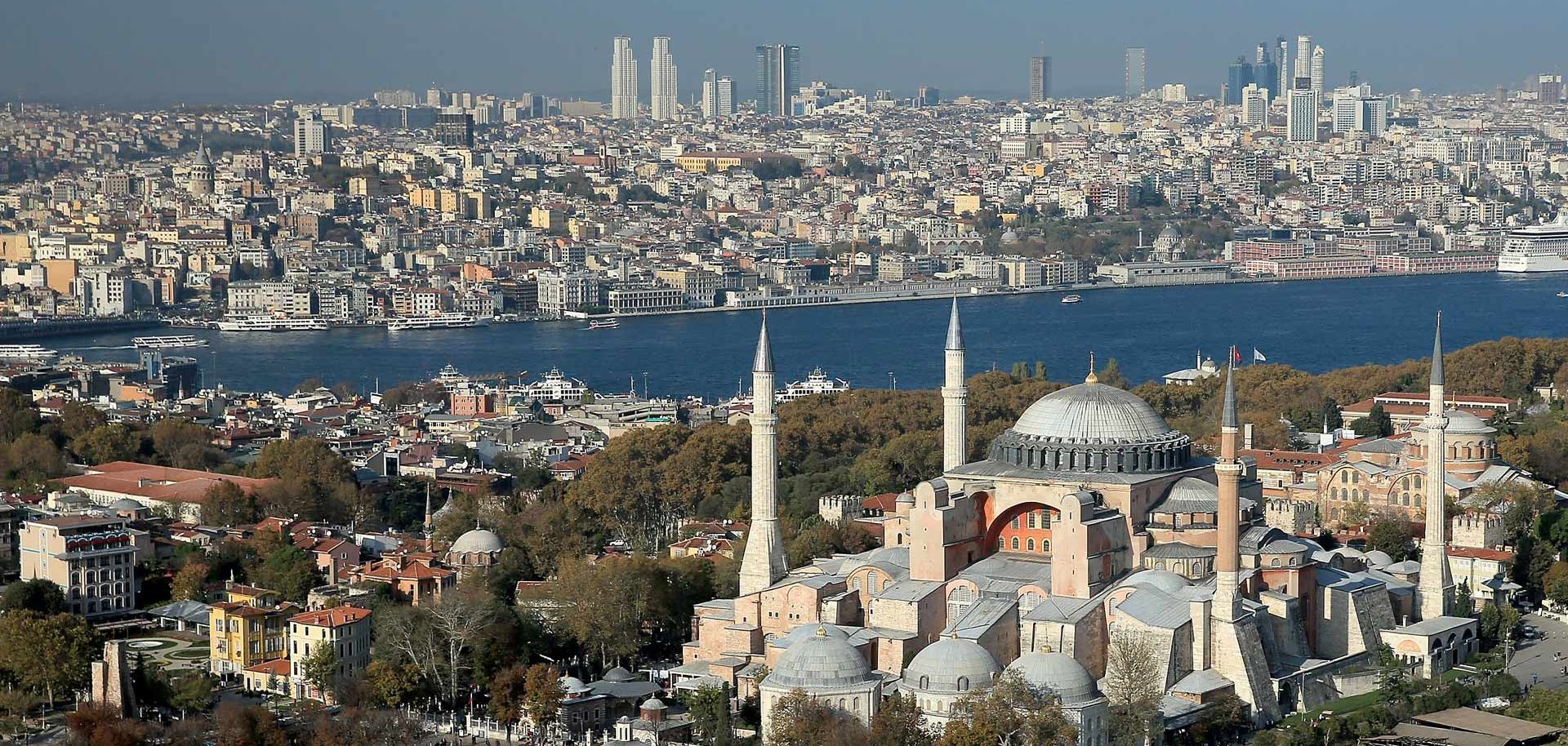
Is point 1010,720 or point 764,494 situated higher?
point 764,494

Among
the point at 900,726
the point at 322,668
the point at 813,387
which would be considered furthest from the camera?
the point at 813,387

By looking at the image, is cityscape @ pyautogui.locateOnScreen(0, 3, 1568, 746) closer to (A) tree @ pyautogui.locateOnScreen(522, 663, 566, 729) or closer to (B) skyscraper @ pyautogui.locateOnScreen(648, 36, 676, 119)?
(A) tree @ pyautogui.locateOnScreen(522, 663, 566, 729)

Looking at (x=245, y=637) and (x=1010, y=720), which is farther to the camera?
(x=245, y=637)

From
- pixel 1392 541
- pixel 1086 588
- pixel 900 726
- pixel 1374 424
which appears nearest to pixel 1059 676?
pixel 900 726

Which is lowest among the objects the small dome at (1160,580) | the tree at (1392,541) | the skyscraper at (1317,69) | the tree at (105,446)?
the tree at (1392,541)

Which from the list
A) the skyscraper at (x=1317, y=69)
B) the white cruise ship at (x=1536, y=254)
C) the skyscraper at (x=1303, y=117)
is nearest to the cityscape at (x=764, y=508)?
the white cruise ship at (x=1536, y=254)

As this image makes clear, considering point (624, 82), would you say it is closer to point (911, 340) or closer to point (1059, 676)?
point (911, 340)

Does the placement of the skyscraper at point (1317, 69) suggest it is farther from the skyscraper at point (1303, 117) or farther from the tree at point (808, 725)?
the tree at point (808, 725)
